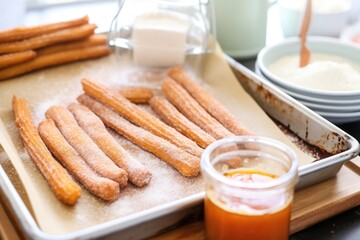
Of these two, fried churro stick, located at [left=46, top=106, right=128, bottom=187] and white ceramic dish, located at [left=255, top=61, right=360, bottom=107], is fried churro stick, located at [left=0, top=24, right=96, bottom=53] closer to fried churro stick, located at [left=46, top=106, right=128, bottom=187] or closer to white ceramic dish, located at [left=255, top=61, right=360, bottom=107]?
fried churro stick, located at [left=46, top=106, right=128, bottom=187]

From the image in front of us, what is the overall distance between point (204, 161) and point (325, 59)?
1.87ft

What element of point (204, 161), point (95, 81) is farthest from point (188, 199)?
point (95, 81)

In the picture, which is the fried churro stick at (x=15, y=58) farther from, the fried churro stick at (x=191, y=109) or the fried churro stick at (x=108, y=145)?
the fried churro stick at (x=191, y=109)

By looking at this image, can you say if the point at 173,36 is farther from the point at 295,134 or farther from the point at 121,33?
the point at 295,134

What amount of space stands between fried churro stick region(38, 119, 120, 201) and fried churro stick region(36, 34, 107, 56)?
0.26 metres

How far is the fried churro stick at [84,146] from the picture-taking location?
80 centimetres

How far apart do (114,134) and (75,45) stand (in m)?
0.29

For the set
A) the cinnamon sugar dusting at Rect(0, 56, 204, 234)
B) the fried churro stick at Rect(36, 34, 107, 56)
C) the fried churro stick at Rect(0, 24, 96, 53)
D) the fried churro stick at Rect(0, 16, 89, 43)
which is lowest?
the cinnamon sugar dusting at Rect(0, 56, 204, 234)

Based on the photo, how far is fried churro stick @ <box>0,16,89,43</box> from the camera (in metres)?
1.08

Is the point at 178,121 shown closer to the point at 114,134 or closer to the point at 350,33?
the point at 114,134

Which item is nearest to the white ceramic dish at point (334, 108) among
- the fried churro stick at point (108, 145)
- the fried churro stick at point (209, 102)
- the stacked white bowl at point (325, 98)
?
the stacked white bowl at point (325, 98)

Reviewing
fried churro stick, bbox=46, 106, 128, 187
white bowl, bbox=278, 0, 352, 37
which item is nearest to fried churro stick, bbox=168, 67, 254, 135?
fried churro stick, bbox=46, 106, 128, 187

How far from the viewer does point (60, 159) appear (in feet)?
2.79

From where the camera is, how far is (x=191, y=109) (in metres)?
0.98
